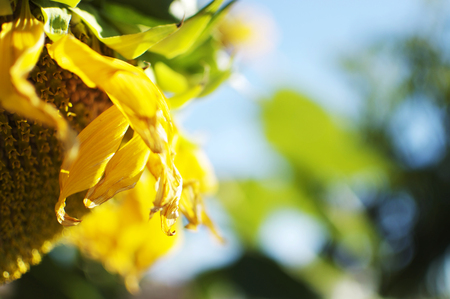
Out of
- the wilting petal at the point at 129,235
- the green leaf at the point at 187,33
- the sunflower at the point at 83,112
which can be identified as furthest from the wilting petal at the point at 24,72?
the wilting petal at the point at 129,235

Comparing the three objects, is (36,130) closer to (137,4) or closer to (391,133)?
(137,4)

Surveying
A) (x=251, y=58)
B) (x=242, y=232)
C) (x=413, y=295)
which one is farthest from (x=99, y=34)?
(x=413, y=295)

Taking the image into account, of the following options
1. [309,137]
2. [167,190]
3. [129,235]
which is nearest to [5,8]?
[167,190]

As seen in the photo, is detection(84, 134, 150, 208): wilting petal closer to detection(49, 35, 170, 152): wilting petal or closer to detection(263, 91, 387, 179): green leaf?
detection(49, 35, 170, 152): wilting petal

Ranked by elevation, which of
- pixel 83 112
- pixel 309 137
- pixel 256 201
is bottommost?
pixel 256 201

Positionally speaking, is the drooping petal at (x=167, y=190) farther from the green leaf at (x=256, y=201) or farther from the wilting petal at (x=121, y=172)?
the green leaf at (x=256, y=201)

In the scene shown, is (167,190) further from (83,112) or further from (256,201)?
(256,201)
